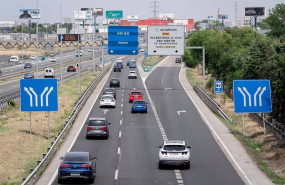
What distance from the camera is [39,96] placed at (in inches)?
1768

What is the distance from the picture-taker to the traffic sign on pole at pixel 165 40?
6125cm

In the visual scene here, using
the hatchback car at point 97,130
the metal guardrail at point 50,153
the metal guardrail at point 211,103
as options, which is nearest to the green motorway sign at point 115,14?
the metal guardrail at point 211,103

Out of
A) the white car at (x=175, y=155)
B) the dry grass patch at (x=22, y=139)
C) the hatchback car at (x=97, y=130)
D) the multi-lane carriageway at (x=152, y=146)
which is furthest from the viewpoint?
the hatchback car at (x=97, y=130)

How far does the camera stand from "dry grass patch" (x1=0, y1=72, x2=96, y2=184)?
33.3 meters

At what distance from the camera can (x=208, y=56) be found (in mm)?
93625

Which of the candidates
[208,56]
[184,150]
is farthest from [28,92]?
[208,56]

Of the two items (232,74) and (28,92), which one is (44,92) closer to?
(28,92)

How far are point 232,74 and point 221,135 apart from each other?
103 ft

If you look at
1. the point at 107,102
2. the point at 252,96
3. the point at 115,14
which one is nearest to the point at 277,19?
the point at 107,102

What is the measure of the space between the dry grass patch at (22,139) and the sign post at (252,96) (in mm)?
13630

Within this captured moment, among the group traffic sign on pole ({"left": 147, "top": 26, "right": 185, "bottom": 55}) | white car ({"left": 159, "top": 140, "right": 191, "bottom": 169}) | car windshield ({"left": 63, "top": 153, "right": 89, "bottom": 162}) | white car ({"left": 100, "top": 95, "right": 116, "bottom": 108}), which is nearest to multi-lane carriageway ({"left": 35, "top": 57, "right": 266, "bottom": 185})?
white car ({"left": 159, "top": 140, "right": 191, "bottom": 169})

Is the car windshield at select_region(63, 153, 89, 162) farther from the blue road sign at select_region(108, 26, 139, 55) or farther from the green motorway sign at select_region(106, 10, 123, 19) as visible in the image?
the green motorway sign at select_region(106, 10, 123, 19)

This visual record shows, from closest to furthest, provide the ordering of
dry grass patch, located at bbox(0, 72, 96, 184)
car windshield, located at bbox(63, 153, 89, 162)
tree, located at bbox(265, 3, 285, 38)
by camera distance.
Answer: car windshield, located at bbox(63, 153, 89, 162) < dry grass patch, located at bbox(0, 72, 96, 184) < tree, located at bbox(265, 3, 285, 38)

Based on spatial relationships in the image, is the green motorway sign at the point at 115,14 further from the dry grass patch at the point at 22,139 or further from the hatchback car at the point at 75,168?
the hatchback car at the point at 75,168
